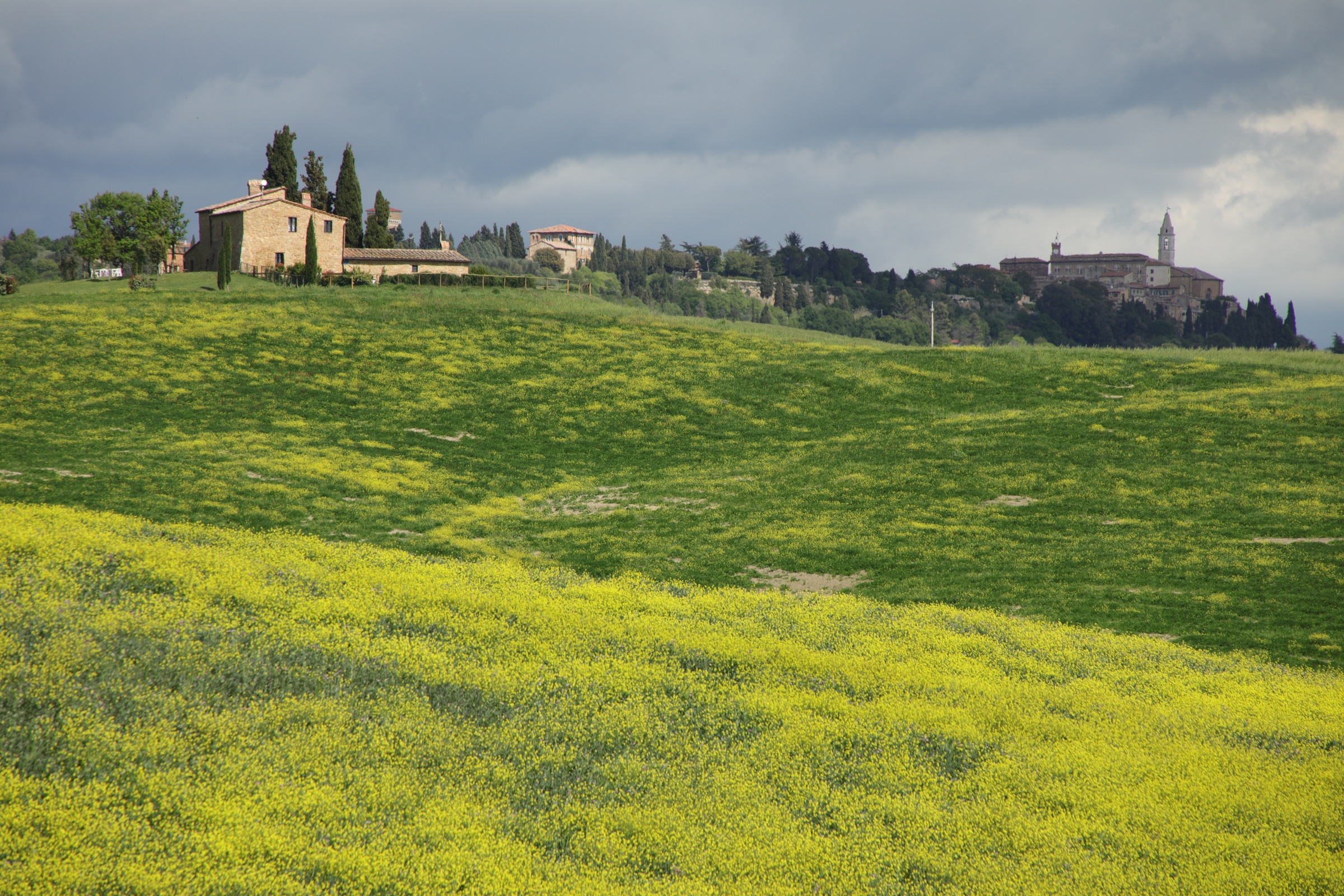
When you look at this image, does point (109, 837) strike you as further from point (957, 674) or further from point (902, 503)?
point (902, 503)

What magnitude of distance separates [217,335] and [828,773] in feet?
170

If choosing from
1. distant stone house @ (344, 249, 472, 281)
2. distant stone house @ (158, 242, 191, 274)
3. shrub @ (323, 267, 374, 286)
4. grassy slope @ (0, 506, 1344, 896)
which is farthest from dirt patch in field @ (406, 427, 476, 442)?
distant stone house @ (158, 242, 191, 274)

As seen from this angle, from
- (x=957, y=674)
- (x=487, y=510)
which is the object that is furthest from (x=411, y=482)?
(x=957, y=674)

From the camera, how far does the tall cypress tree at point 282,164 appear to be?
10975 cm

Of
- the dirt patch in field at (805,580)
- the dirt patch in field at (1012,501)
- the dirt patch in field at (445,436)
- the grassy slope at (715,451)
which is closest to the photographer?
the dirt patch in field at (805,580)

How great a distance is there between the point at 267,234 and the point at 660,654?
9152 centimetres

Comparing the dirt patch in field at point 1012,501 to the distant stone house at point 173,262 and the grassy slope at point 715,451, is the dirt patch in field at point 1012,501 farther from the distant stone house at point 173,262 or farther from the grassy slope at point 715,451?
the distant stone house at point 173,262

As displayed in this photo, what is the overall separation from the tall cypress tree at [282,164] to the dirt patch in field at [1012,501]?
103168mm

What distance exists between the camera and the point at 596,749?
39.1ft

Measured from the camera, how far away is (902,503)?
30.1 meters

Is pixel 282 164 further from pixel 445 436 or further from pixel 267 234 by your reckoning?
pixel 445 436

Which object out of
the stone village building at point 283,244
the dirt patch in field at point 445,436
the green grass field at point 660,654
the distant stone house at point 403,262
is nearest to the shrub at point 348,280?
the stone village building at point 283,244

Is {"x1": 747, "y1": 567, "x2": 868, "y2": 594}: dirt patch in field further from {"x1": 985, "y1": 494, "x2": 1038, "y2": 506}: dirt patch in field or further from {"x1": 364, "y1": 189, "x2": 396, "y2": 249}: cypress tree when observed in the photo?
{"x1": 364, "y1": 189, "x2": 396, "y2": 249}: cypress tree

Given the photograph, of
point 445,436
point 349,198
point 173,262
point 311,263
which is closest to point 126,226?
point 173,262
